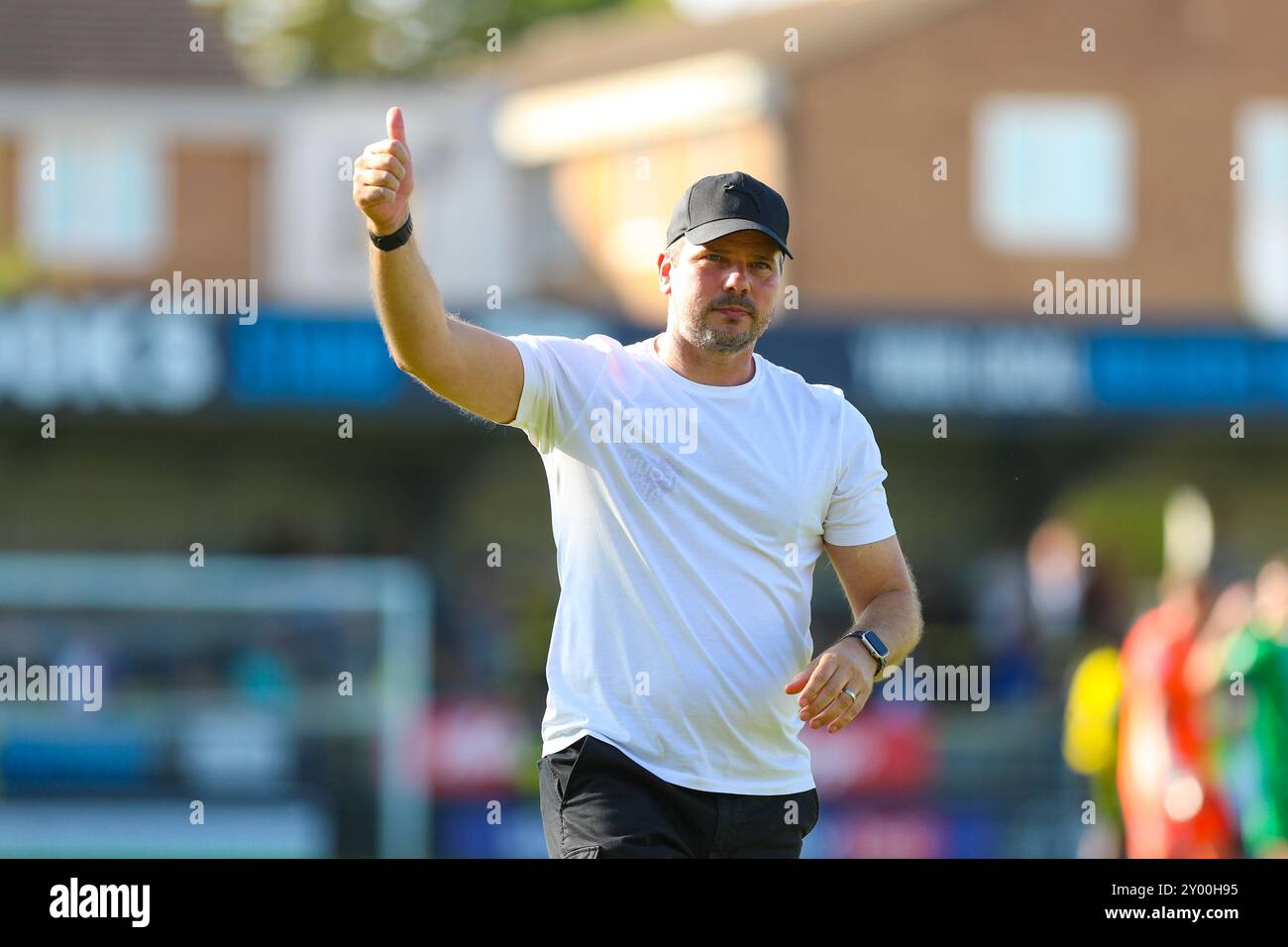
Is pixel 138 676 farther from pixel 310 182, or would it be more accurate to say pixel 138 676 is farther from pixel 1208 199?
pixel 1208 199

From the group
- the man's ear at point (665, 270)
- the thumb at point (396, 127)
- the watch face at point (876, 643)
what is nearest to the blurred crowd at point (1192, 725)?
the watch face at point (876, 643)

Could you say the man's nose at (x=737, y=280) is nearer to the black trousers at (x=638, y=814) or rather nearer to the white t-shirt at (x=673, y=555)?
the white t-shirt at (x=673, y=555)

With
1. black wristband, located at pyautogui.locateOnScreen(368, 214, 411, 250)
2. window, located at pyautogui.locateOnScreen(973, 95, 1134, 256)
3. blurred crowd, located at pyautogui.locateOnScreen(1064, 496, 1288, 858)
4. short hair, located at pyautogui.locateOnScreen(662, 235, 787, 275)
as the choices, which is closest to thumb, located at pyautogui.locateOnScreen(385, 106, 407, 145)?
black wristband, located at pyautogui.locateOnScreen(368, 214, 411, 250)

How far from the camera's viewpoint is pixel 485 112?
1299 inches

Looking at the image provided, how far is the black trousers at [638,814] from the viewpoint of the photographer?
5.02 metres

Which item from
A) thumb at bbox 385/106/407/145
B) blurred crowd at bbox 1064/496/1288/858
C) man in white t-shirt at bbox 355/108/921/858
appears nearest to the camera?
thumb at bbox 385/106/407/145

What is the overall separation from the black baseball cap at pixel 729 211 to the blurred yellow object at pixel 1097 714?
744 centimetres

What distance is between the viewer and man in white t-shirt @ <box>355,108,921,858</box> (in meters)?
5.07

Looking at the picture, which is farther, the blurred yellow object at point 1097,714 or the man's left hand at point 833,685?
the blurred yellow object at point 1097,714

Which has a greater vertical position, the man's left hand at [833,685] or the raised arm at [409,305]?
the raised arm at [409,305]

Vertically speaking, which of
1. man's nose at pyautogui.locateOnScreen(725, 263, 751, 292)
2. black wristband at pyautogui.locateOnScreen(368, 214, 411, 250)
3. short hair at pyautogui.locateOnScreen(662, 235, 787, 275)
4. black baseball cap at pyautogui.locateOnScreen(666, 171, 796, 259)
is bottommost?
man's nose at pyautogui.locateOnScreen(725, 263, 751, 292)

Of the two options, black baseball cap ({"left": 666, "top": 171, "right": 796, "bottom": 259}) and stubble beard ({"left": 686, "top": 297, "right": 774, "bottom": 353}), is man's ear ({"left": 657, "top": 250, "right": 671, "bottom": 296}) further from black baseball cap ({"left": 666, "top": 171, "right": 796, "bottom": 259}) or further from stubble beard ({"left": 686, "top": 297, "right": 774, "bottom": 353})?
stubble beard ({"left": 686, "top": 297, "right": 774, "bottom": 353})

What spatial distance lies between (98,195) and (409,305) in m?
28.8

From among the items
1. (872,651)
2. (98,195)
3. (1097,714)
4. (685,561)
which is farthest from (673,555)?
(98,195)
